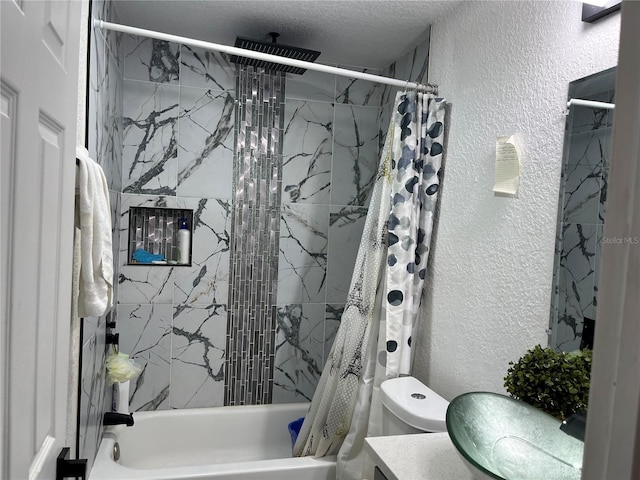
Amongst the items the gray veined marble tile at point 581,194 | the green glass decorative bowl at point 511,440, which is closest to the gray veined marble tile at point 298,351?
the green glass decorative bowl at point 511,440

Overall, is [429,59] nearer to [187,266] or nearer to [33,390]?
[187,266]

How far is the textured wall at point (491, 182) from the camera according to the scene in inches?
59.2

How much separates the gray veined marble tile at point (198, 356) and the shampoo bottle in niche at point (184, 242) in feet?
0.96

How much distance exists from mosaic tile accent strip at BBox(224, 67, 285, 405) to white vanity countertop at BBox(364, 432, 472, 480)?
1508mm

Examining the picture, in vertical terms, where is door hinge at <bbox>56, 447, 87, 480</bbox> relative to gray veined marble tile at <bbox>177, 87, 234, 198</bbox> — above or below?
below

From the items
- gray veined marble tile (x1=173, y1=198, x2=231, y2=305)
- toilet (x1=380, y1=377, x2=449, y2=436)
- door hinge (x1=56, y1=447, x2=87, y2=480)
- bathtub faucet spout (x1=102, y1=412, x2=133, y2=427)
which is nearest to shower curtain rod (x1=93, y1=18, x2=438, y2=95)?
gray veined marble tile (x1=173, y1=198, x2=231, y2=305)

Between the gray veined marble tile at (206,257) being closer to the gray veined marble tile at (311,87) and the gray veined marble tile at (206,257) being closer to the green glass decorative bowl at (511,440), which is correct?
the gray veined marble tile at (311,87)

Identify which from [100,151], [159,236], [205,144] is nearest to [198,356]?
[159,236]

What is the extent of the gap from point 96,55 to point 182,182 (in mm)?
971

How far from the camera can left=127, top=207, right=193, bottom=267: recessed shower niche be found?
2.60 meters

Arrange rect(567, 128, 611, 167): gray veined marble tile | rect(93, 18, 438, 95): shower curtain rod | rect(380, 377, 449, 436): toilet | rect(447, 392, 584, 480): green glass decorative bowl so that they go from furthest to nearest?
rect(93, 18, 438, 95): shower curtain rod
rect(380, 377, 449, 436): toilet
rect(567, 128, 611, 167): gray veined marble tile
rect(447, 392, 584, 480): green glass decorative bowl

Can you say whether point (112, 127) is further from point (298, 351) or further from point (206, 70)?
point (298, 351)

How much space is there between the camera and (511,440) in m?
1.22

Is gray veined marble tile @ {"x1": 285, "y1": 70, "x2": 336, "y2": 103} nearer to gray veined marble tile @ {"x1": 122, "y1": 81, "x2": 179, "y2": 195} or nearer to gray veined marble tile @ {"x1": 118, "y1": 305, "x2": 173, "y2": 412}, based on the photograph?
gray veined marble tile @ {"x1": 122, "y1": 81, "x2": 179, "y2": 195}
